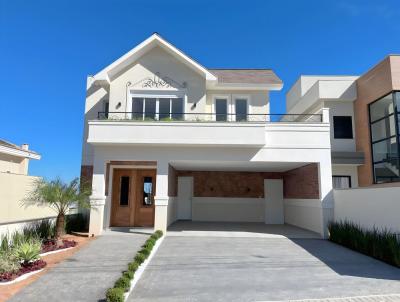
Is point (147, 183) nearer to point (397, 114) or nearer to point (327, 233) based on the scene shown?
point (327, 233)

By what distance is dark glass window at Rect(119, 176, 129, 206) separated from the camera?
16555 mm

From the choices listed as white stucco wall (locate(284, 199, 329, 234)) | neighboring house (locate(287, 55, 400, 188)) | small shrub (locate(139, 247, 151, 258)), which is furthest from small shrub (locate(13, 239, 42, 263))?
neighboring house (locate(287, 55, 400, 188))

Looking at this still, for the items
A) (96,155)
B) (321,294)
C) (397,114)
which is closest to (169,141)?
(96,155)

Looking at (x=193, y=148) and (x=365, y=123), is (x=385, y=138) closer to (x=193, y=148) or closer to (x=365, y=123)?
(x=365, y=123)

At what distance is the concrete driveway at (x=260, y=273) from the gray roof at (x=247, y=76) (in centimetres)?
929

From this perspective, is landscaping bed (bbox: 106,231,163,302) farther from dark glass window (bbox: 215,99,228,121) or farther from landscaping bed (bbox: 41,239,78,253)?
dark glass window (bbox: 215,99,228,121)

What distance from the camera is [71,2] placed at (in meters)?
15.1

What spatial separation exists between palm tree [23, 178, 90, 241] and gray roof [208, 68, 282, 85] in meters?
9.77

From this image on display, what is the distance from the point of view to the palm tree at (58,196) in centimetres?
1169

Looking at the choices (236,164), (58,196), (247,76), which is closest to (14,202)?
(58,196)

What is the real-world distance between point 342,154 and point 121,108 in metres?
12.5

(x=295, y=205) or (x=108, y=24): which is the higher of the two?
(x=108, y=24)

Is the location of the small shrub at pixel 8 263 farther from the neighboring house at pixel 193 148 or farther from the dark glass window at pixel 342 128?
the dark glass window at pixel 342 128

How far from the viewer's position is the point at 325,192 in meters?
14.0
